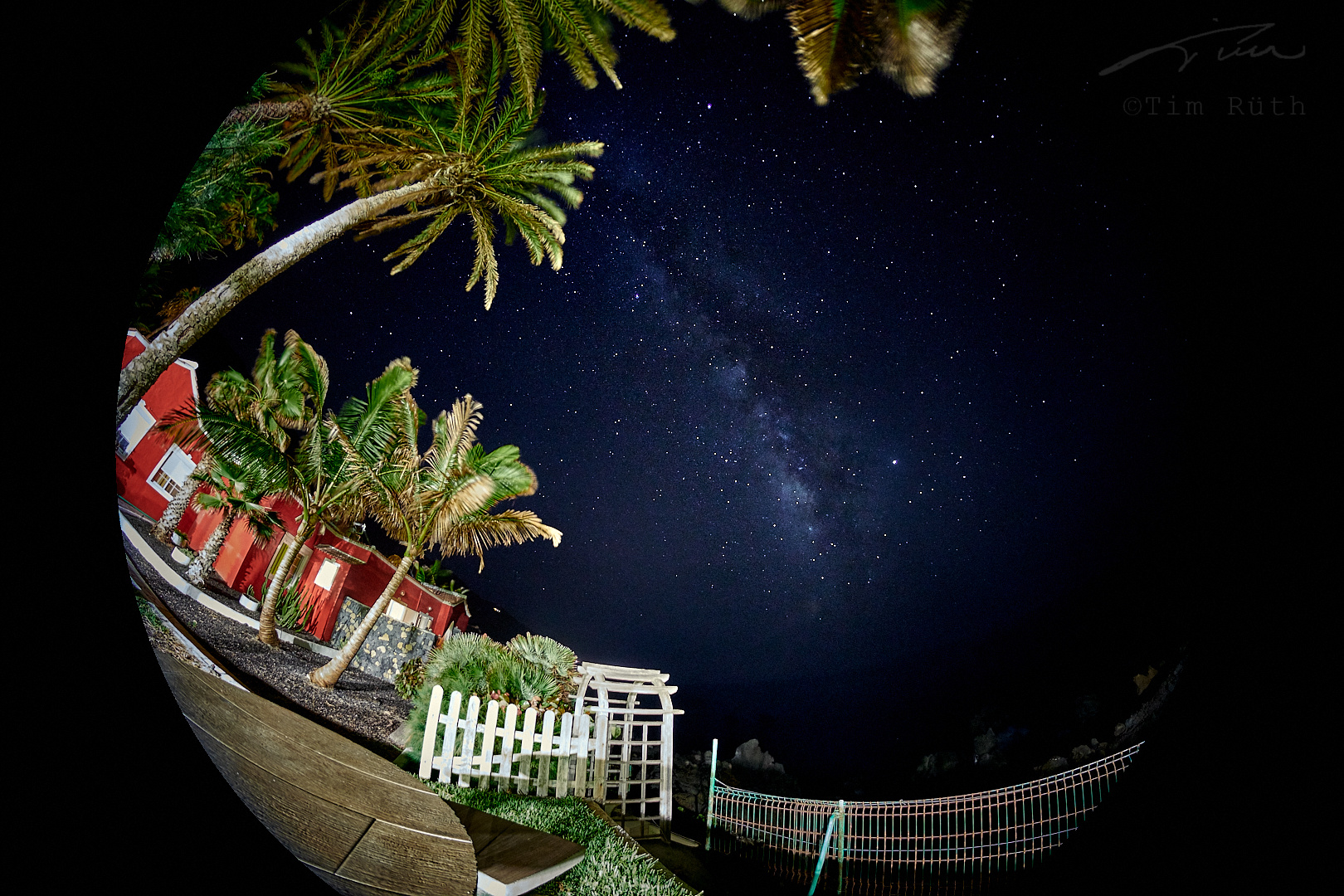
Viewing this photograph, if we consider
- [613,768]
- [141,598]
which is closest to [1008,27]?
[613,768]

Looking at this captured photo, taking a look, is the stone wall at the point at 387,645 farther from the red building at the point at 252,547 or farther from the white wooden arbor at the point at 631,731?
the white wooden arbor at the point at 631,731

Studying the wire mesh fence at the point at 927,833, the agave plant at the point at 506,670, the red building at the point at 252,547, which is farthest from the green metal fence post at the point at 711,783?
the red building at the point at 252,547

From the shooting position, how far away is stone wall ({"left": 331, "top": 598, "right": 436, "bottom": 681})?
2820 millimetres

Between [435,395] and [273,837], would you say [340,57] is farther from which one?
[273,837]

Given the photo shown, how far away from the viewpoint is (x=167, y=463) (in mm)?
2846

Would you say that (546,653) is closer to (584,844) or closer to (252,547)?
(584,844)

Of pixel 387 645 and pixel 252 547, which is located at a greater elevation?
pixel 252 547

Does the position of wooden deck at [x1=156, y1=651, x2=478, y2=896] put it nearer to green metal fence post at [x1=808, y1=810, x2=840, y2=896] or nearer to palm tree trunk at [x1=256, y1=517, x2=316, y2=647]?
palm tree trunk at [x1=256, y1=517, x2=316, y2=647]

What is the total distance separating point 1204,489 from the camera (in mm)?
2580

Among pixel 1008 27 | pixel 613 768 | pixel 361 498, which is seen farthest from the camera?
pixel 361 498

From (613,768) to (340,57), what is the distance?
431 centimetres

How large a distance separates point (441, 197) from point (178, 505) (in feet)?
7.61

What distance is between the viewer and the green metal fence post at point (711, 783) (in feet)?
8.79

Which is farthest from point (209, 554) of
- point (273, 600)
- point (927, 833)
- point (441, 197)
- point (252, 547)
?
point (927, 833)
